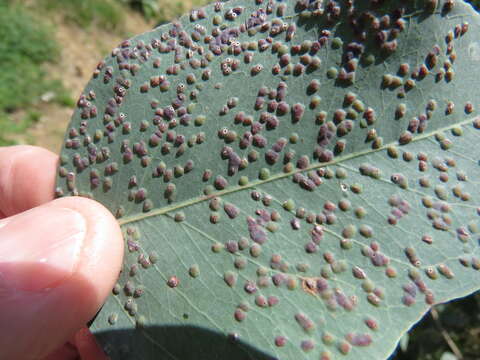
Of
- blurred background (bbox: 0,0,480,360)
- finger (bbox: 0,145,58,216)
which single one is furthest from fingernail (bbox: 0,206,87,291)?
blurred background (bbox: 0,0,480,360)

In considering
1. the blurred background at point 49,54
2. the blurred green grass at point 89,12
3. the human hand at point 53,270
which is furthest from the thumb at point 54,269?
the blurred green grass at point 89,12

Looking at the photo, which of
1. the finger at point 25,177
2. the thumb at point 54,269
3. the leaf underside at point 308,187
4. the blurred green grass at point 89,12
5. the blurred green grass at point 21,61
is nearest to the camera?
the leaf underside at point 308,187

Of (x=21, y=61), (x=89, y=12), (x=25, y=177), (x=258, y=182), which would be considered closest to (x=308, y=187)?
(x=258, y=182)

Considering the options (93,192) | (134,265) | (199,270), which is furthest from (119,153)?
(199,270)

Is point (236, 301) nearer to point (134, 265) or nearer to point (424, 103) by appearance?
point (134, 265)

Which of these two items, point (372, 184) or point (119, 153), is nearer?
point (372, 184)

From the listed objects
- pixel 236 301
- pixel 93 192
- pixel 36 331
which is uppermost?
pixel 93 192

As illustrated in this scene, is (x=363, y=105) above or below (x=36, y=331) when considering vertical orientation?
above

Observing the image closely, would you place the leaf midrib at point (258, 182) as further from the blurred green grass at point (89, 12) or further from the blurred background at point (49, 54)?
the blurred green grass at point (89, 12)
